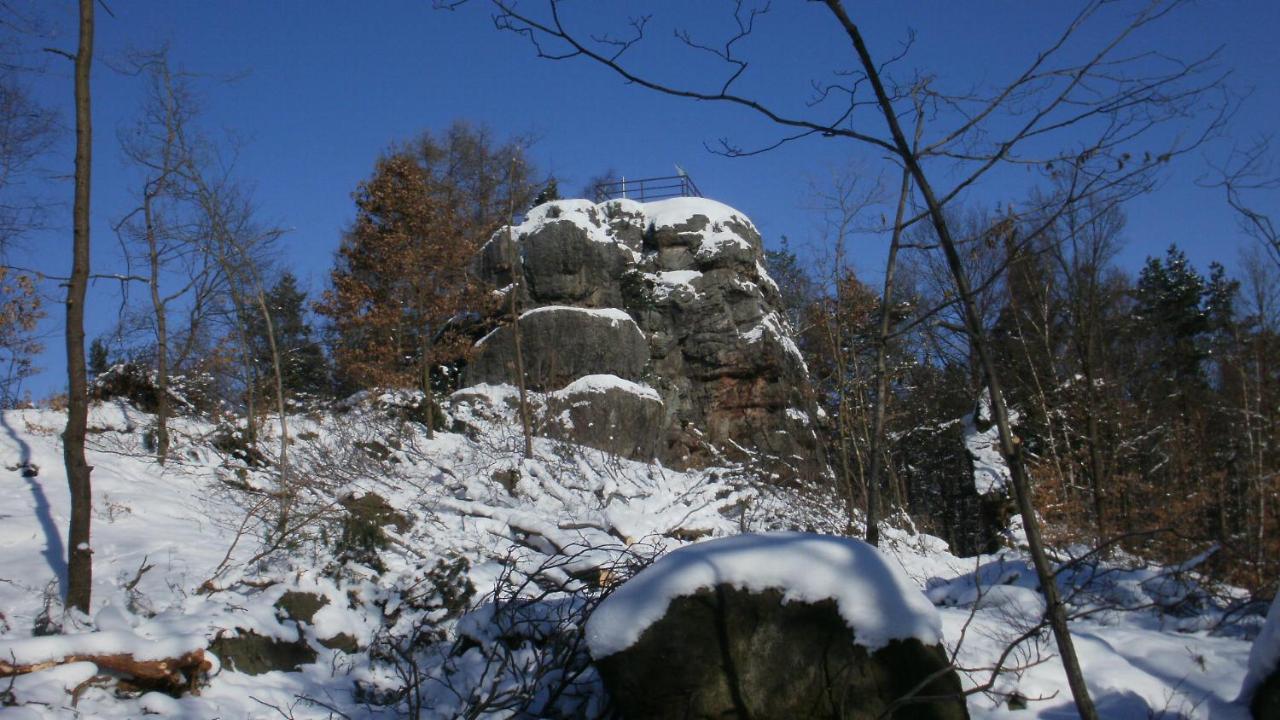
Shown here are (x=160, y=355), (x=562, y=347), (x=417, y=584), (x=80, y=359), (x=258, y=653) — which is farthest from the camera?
(x=562, y=347)

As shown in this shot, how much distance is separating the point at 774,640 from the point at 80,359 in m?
6.19

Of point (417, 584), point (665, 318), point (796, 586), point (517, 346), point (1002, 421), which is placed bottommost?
point (417, 584)

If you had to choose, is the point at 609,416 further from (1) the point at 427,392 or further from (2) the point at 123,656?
(2) the point at 123,656

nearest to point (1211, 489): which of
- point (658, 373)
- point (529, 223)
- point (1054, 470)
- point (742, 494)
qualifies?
point (1054, 470)

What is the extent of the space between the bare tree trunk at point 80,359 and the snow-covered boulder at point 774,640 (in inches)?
193

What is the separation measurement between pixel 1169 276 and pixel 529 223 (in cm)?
2106

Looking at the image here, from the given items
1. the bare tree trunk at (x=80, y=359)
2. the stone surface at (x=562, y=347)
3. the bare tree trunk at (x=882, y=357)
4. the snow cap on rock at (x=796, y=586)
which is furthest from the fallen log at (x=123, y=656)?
the stone surface at (x=562, y=347)

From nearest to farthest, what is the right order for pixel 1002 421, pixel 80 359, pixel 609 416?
1. pixel 1002 421
2. pixel 80 359
3. pixel 609 416

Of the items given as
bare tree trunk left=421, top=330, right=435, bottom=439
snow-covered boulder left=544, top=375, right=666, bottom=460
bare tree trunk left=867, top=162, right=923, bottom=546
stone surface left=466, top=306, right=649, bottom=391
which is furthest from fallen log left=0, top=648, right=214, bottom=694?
stone surface left=466, top=306, right=649, bottom=391

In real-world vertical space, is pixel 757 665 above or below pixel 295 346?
below

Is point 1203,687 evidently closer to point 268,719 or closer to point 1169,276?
point 268,719

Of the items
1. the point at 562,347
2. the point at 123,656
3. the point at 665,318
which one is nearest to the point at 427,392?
the point at 562,347

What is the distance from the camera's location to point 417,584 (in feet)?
24.3

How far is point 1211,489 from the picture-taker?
1166cm
